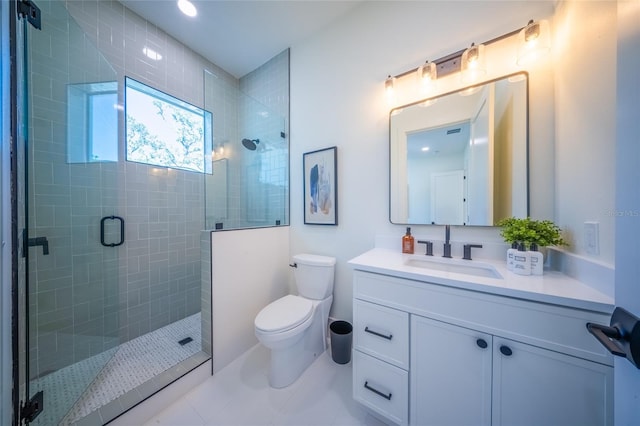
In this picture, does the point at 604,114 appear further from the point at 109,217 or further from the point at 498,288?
the point at 109,217

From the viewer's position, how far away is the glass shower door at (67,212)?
109 centimetres

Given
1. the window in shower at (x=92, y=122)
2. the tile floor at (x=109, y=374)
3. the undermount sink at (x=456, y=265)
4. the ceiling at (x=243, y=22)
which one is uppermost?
the ceiling at (x=243, y=22)

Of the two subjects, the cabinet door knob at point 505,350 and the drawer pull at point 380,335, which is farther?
the drawer pull at point 380,335

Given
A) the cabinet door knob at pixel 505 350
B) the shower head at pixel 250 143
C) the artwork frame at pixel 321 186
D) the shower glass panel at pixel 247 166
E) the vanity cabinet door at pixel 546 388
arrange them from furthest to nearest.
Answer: the shower head at pixel 250 143 < the shower glass panel at pixel 247 166 < the artwork frame at pixel 321 186 < the cabinet door knob at pixel 505 350 < the vanity cabinet door at pixel 546 388

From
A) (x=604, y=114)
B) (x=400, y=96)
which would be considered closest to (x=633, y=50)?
(x=604, y=114)

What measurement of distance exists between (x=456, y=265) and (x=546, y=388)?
61 centimetres

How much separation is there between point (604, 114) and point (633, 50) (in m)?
0.54

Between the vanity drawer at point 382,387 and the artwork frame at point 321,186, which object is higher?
the artwork frame at point 321,186

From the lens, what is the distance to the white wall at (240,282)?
4.95 feet

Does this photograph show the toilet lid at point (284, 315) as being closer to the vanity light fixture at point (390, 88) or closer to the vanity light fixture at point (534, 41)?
the vanity light fixture at point (390, 88)

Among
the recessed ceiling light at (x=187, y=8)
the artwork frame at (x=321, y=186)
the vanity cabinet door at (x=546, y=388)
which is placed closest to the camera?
the vanity cabinet door at (x=546, y=388)

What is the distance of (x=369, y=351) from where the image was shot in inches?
43.3

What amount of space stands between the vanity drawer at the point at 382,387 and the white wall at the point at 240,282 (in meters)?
1.00

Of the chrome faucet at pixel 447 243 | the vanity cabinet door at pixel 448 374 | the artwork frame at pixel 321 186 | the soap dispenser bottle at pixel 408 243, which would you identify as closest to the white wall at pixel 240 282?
the artwork frame at pixel 321 186
